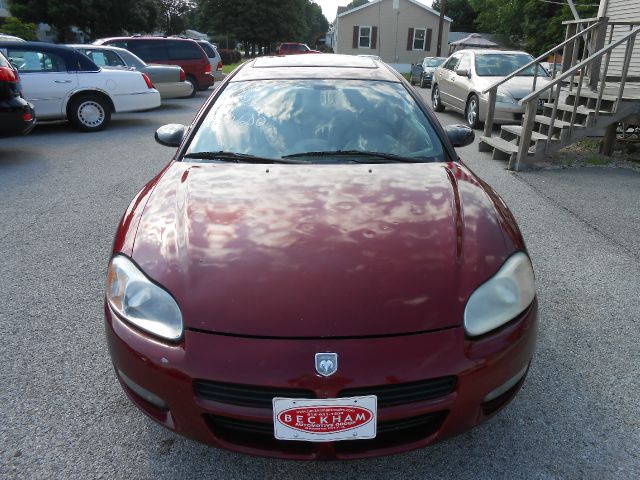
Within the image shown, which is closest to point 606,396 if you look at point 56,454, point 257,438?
point 257,438

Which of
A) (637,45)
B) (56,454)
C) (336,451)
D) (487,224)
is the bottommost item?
(56,454)

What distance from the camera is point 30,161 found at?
7.20 meters

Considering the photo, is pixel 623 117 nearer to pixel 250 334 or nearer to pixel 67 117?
pixel 250 334

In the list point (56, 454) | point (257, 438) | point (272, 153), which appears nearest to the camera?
point (257, 438)

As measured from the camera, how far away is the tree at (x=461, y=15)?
66.2m

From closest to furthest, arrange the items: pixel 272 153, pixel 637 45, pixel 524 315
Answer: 1. pixel 524 315
2. pixel 272 153
3. pixel 637 45

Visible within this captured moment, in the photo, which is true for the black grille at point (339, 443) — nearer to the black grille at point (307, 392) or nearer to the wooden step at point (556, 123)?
the black grille at point (307, 392)

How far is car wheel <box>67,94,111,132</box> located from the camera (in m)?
9.48

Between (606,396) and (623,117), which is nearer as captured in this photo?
(606,396)

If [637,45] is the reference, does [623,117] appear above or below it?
below

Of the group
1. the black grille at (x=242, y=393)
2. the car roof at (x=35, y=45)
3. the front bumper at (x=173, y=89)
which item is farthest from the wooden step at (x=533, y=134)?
the front bumper at (x=173, y=89)

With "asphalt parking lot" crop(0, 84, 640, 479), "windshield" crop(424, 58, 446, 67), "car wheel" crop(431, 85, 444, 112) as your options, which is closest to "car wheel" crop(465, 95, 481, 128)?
"car wheel" crop(431, 85, 444, 112)

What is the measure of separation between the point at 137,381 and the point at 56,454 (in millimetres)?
587

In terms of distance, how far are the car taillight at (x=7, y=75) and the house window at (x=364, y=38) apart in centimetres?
3599
